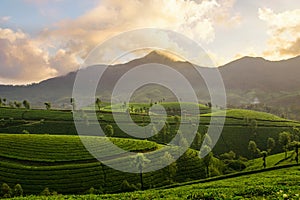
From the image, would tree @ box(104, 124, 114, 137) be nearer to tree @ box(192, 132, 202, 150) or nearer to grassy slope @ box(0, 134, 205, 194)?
grassy slope @ box(0, 134, 205, 194)

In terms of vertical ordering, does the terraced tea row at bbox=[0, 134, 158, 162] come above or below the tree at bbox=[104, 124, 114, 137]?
below

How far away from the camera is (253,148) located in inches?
6191

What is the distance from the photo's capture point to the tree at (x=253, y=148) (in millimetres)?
157250

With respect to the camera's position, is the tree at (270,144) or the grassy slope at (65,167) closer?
the grassy slope at (65,167)

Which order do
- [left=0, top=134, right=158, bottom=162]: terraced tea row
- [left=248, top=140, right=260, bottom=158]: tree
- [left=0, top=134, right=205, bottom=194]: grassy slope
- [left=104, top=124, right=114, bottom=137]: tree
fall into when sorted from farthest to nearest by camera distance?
[left=104, top=124, right=114, bottom=137]: tree < [left=248, top=140, right=260, bottom=158]: tree < [left=0, top=134, right=158, bottom=162]: terraced tea row < [left=0, top=134, right=205, bottom=194]: grassy slope

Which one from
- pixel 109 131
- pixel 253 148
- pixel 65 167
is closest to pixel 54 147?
pixel 65 167

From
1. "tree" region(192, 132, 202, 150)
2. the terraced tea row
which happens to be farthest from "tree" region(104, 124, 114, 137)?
"tree" region(192, 132, 202, 150)

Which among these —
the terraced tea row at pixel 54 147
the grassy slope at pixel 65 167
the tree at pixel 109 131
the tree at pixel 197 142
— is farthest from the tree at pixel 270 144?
the tree at pixel 109 131

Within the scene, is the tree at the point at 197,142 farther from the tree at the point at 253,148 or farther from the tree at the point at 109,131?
the tree at the point at 109,131

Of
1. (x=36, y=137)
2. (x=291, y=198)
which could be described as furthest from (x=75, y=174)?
(x=291, y=198)

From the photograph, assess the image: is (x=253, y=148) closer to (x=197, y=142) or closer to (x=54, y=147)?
(x=197, y=142)

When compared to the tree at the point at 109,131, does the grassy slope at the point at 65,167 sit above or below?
below

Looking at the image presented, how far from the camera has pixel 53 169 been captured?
110 metres

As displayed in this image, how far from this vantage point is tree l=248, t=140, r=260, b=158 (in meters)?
157
